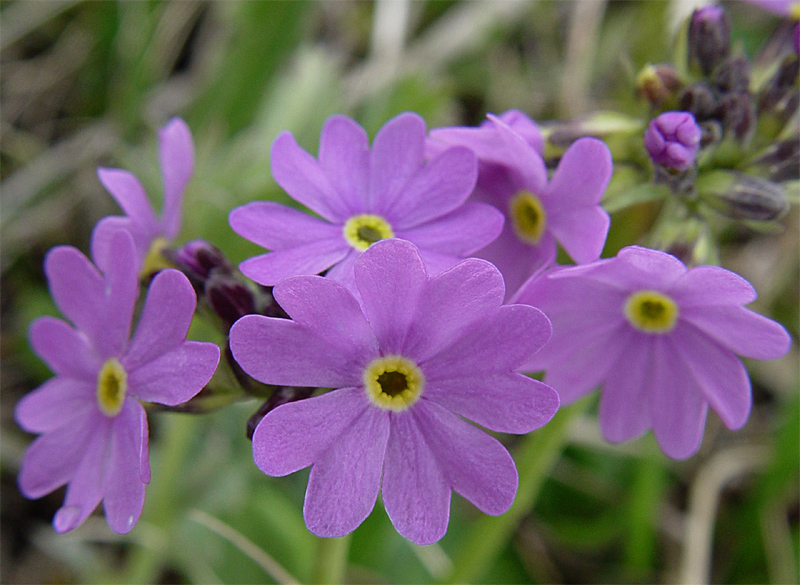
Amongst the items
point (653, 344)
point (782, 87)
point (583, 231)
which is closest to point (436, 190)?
point (583, 231)

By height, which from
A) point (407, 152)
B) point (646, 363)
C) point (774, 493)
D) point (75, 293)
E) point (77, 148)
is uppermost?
point (407, 152)

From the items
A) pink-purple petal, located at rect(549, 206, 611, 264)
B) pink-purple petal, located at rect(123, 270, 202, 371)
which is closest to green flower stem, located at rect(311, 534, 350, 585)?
pink-purple petal, located at rect(123, 270, 202, 371)

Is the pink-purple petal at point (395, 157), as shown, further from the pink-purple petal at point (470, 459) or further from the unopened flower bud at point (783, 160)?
the unopened flower bud at point (783, 160)

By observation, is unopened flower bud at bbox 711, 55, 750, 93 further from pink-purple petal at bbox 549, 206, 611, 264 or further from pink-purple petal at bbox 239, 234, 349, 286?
pink-purple petal at bbox 239, 234, 349, 286

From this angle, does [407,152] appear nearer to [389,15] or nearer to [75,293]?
[75,293]

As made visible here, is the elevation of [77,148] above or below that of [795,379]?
above

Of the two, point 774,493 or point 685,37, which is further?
point 774,493

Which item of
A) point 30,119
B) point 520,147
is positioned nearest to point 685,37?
point 520,147
